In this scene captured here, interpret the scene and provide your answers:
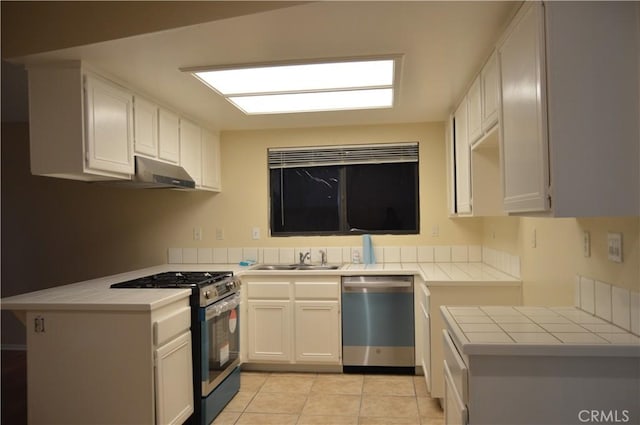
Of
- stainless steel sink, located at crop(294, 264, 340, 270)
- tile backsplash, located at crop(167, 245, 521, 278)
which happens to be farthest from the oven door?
tile backsplash, located at crop(167, 245, 521, 278)

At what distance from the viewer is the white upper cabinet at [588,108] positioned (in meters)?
1.44

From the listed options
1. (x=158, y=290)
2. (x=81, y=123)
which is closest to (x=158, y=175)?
(x=81, y=123)

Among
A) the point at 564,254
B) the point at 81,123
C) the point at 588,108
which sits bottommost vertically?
the point at 564,254

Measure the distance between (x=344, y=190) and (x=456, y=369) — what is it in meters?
2.81

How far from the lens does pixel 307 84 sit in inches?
109

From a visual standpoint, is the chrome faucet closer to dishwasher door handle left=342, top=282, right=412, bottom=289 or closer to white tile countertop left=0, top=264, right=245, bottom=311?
dishwasher door handle left=342, top=282, right=412, bottom=289

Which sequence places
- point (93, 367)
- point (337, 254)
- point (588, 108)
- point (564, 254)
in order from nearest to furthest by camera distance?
point (588, 108) → point (564, 254) → point (93, 367) → point (337, 254)

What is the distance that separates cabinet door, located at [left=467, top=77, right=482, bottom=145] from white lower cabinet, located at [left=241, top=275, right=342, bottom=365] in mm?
1647

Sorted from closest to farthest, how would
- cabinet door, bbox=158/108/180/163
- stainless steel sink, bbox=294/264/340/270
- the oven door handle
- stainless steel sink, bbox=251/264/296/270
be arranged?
the oven door handle < cabinet door, bbox=158/108/180/163 < stainless steel sink, bbox=294/264/340/270 < stainless steel sink, bbox=251/264/296/270

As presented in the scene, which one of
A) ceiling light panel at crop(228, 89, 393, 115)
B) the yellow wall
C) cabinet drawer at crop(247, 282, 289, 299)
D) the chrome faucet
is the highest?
ceiling light panel at crop(228, 89, 393, 115)

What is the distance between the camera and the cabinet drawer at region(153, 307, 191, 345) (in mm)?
2318

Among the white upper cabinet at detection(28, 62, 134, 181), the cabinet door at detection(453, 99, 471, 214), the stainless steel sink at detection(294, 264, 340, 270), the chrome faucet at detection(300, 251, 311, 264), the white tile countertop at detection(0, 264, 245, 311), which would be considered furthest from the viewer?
the chrome faucet at detection(300, 251, 311, 264)

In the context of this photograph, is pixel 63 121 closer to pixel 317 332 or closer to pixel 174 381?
pixel 174 381

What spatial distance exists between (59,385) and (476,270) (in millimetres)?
3002
